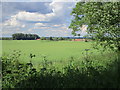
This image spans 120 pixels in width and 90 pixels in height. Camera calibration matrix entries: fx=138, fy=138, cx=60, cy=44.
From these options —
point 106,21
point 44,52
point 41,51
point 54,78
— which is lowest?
point 54,78

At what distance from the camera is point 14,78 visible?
16.0 ft

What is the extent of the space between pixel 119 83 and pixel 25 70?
3.27 metres

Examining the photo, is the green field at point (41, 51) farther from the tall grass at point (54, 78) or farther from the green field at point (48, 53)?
the tall grass at point (54, 78)

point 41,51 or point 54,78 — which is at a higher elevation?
point 41,51

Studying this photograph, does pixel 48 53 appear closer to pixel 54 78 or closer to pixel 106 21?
pixel 106 21

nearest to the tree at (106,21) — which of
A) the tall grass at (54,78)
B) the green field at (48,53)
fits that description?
the green field at (48,53)

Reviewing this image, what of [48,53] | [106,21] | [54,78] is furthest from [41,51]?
[54,78]

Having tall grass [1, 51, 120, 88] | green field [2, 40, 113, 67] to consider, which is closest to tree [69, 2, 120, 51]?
green field [2, 40, 113, 67]

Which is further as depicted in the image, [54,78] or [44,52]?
[44,52]

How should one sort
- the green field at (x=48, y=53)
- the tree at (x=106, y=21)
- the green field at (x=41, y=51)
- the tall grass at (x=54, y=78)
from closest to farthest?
the tall grass at (x=54, y=78) < the tree at (x=106, y=21) < the green field at (x=48, y=53) < the green field at (x=41, y=51)

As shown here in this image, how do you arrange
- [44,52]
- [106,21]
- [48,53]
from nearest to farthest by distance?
[106,21], [48,53], [44,52]

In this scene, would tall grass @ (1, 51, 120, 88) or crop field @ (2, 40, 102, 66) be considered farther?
crop field @ (2, 40, 102, 66)

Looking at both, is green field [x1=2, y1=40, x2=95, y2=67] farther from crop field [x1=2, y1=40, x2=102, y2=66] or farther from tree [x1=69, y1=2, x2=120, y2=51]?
tree [x1=69, y1=2, x2=120, y2=51]

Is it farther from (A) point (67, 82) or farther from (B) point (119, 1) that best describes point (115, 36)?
(A) point (67, 82)
